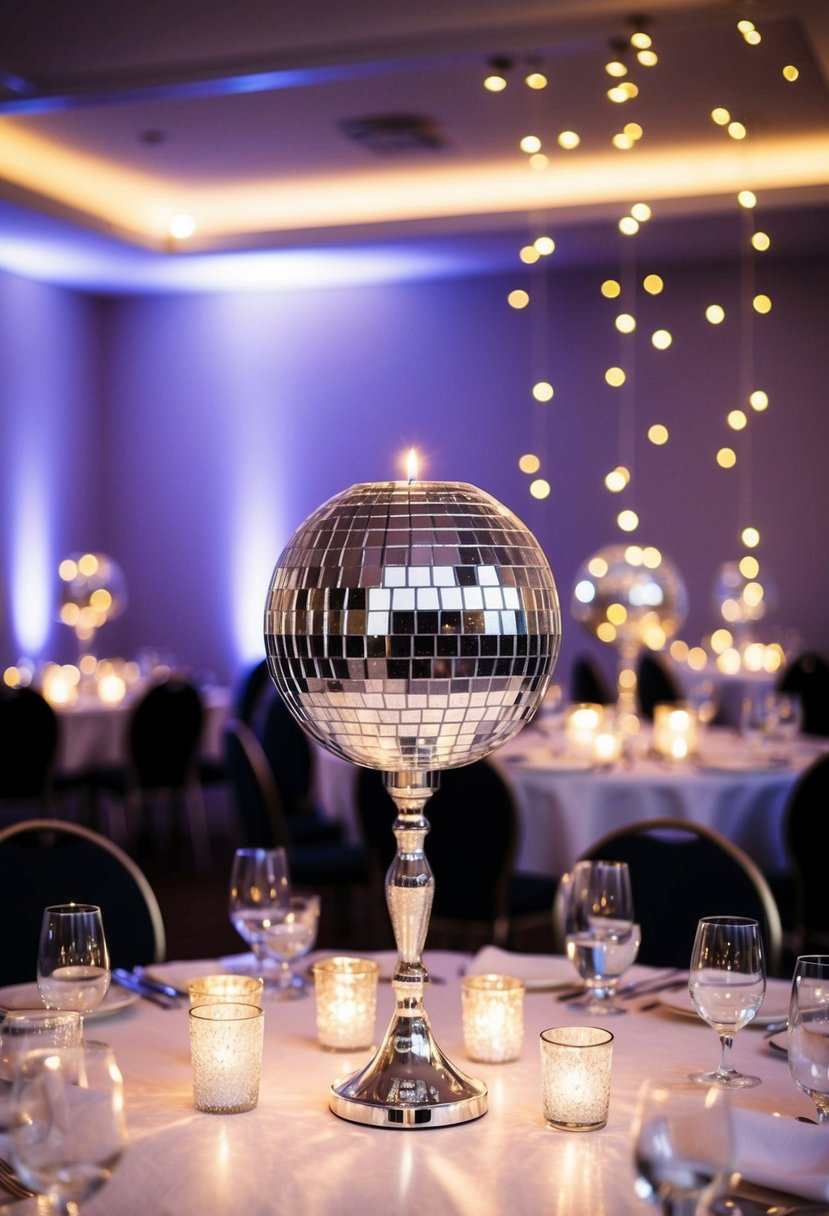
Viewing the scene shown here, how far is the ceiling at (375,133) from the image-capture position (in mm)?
5070

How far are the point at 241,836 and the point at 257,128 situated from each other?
3535 millimetres

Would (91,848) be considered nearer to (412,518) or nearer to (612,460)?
(412,518)

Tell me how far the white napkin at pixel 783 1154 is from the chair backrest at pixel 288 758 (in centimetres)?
457

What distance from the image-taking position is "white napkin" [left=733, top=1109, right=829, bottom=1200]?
1.29 m

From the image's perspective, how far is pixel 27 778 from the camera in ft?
20.8

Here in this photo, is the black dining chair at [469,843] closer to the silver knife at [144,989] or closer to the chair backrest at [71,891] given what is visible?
the chair backrest at [71,891]

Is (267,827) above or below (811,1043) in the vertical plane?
below

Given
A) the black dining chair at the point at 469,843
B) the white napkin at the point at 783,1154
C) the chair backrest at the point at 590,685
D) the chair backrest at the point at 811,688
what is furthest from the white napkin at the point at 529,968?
the chair backrest at the point at 811,688

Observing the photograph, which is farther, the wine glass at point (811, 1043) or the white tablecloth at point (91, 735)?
the white tablecloth at point (91, 735)

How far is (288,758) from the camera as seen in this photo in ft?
19.9

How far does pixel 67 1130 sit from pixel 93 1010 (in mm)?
739

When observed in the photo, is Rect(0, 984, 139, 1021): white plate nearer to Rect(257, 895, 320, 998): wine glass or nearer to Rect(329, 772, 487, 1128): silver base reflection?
Rect(257, 895, 320, 998): wine glass

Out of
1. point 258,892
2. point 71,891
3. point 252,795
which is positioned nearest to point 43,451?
point 252,795

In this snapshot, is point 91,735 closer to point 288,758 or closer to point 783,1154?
point 288,758
